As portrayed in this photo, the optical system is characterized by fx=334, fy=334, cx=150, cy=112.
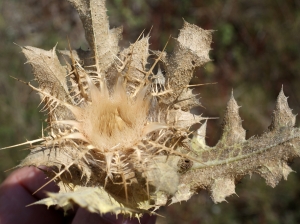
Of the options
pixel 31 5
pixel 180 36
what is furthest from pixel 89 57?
pixel 31 5

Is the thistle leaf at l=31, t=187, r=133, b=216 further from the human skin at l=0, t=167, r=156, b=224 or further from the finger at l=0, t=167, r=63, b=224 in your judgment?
the finger at l=0, t=167, r=63, b=224

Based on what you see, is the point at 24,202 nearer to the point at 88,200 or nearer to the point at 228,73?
the point at 88,200

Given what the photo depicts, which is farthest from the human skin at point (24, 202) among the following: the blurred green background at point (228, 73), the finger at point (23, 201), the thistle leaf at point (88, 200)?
the thistle leaf at point (88, 200)

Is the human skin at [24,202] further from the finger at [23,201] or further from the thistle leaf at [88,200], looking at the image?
the thistle leaf at [88,200]

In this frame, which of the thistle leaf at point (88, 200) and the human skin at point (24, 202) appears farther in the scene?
the human skin at point (24, 202)

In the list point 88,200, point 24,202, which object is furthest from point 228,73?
point 88,200

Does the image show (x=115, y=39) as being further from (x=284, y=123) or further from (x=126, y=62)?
(x=284, y=123)

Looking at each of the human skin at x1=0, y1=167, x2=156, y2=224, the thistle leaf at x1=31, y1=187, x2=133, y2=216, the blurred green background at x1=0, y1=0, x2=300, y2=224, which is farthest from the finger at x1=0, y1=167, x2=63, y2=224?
the thistle leaf at x1=31, y1=187, x2=133, y2=216

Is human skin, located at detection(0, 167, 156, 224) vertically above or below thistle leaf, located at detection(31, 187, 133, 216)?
below
